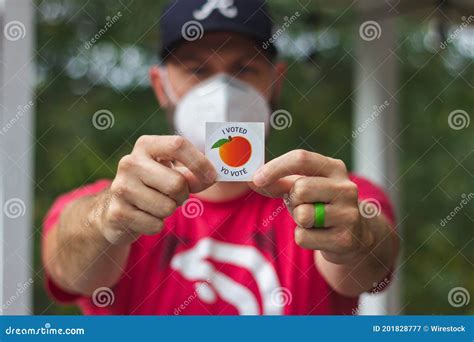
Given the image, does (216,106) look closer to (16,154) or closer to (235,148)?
(235,148)

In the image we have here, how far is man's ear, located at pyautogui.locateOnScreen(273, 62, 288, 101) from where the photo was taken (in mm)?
1105

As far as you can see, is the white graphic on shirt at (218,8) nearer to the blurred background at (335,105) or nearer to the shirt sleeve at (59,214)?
the blurred background at (335,105)

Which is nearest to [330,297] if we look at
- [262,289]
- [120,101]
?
[262,289]

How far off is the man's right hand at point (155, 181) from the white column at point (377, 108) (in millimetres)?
618

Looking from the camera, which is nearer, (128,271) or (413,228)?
(128,271)

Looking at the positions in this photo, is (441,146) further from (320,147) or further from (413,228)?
(320,147)

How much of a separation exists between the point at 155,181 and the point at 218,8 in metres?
0.43

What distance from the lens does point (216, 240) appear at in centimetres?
102

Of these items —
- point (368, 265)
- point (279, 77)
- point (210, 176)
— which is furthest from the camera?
point (279, 77)

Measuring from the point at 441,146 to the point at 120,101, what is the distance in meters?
0.63

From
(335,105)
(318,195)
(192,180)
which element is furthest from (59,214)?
(335,105)

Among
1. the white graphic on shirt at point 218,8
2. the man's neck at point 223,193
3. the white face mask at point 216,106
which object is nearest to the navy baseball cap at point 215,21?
the white graphic on shirt at point 218,8

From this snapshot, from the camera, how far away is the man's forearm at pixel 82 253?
91cm
